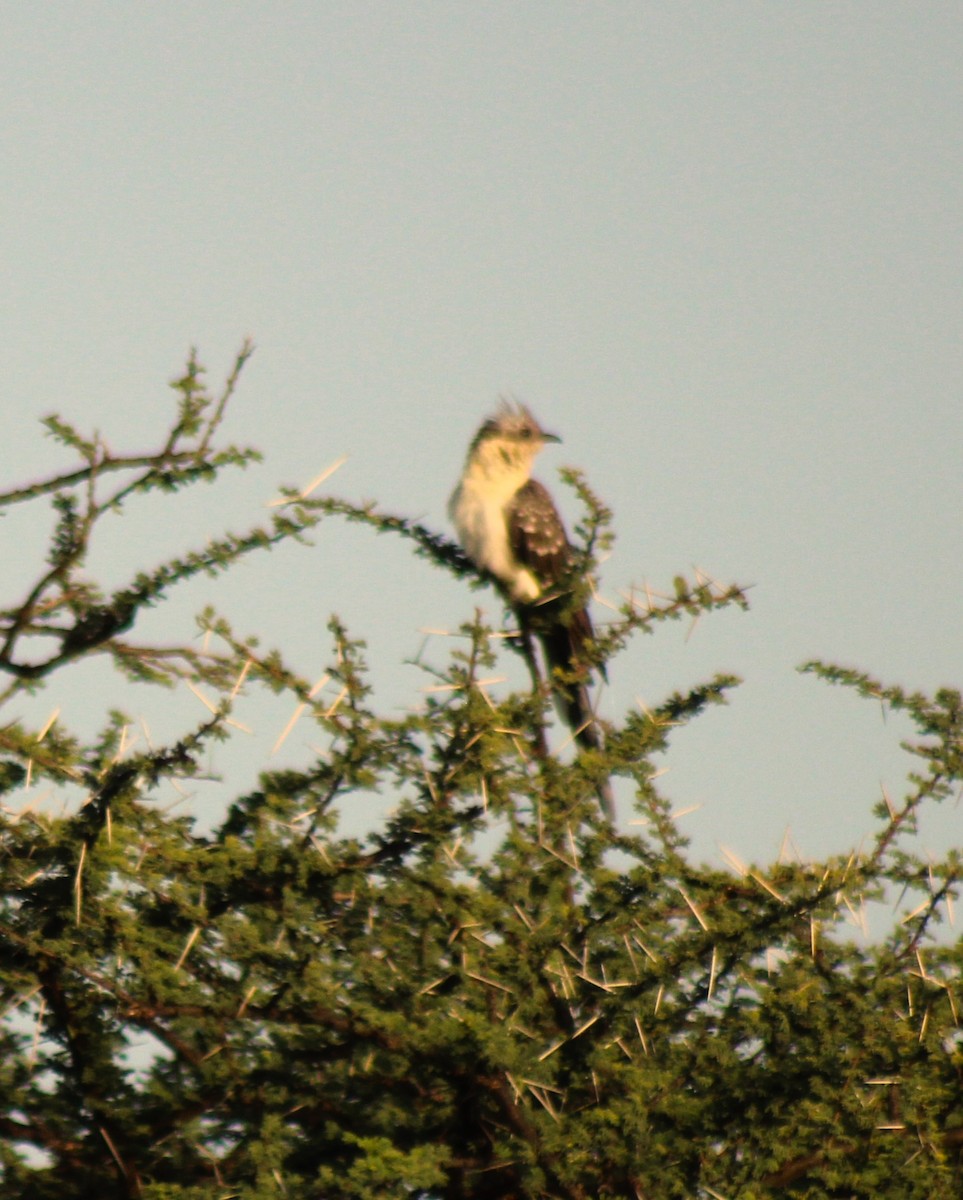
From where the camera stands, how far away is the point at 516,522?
24.8ft

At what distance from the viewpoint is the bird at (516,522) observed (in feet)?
23.0

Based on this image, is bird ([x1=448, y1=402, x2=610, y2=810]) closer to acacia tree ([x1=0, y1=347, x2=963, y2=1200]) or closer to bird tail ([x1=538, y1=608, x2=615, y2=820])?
Result: bird tail ([x1=538, y1=608, x2=615, y2=820])

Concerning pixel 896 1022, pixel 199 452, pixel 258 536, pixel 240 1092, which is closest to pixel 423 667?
pixel 258 536

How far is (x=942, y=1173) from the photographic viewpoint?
347 centimetres

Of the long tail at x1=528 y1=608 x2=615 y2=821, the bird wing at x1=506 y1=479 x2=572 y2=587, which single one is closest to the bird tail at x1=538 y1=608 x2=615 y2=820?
the long tail at x1=528 y1=608 x2=615 y2=821

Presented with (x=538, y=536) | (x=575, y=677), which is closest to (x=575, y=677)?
(x=575, y=677)

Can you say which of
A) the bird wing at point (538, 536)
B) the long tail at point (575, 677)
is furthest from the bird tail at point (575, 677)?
the bird wing at point (538, 536)

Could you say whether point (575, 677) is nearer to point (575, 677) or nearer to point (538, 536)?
point (575, 677)

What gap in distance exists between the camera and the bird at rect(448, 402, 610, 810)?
701 cm

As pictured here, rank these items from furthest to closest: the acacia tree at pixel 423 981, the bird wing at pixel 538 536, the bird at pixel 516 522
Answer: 1. the bird wing at pixel 538 536
2. the bird at pixel 516 522
3. the acacia tree at pixel 423 981

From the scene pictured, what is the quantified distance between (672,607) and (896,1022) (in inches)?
46.1

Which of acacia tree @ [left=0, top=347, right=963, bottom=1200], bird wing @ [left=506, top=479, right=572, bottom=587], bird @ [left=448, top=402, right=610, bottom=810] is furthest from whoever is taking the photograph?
bird wing @ [left=506, top=479, right=572, bottom=587]

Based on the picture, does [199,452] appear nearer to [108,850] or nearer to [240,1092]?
[108,850]

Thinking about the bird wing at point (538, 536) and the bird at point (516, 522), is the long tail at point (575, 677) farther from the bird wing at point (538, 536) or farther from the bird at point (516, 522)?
the bird wing at point (538, 536)
